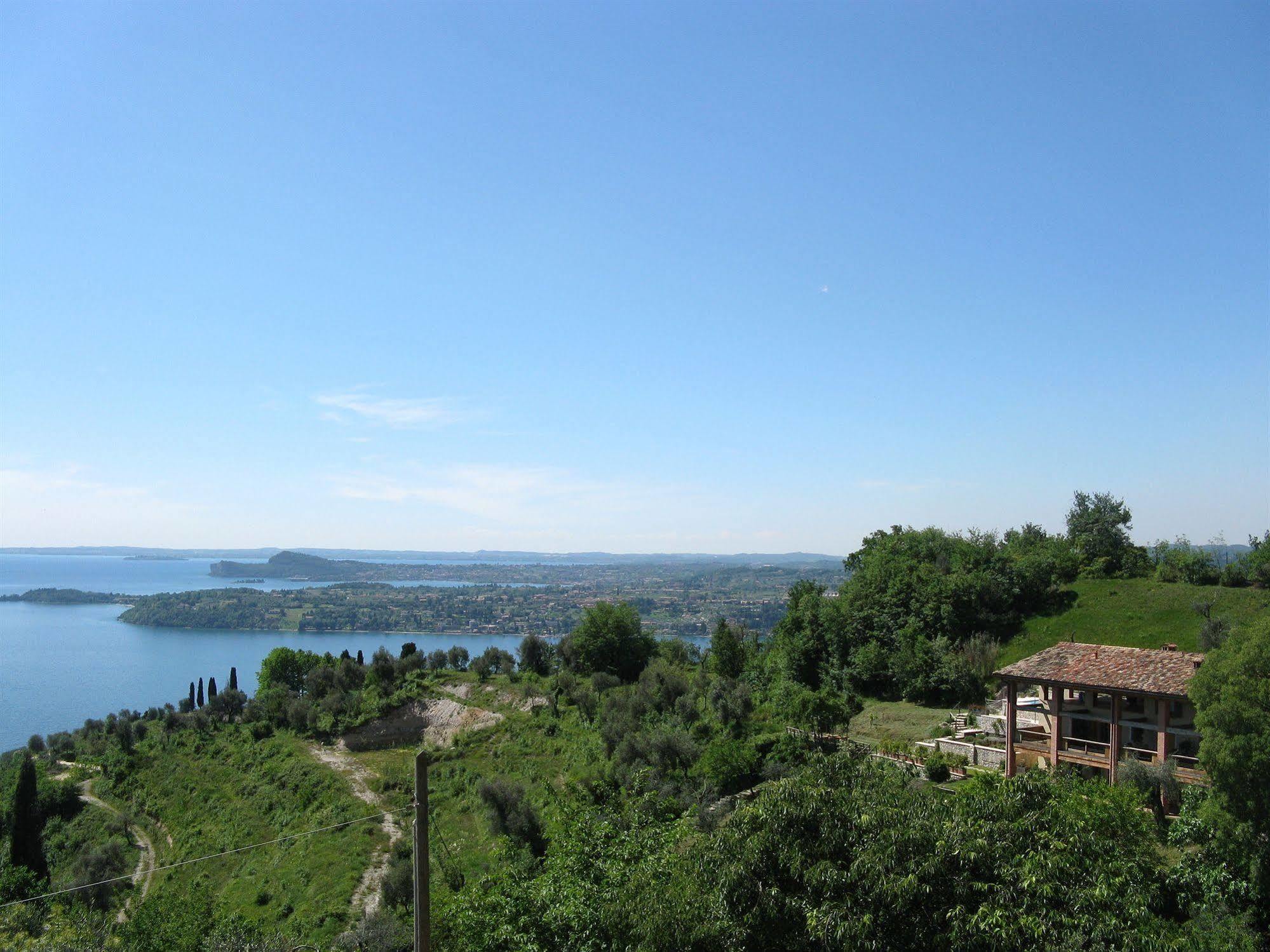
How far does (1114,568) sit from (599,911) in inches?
1472

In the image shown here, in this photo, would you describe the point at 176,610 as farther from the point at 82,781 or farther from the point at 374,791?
the point at 374,791

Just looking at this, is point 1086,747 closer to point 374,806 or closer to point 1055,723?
point 1055,723

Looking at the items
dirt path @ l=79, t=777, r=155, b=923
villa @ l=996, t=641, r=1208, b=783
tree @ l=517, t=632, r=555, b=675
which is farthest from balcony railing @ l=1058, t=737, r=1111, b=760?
tree @ l=517, t=632, r=555, b=675

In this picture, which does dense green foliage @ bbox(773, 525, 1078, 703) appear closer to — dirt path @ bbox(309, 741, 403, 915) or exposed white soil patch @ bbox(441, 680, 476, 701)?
exposed white soil patch @ bbox(441, 680, 476, 701)

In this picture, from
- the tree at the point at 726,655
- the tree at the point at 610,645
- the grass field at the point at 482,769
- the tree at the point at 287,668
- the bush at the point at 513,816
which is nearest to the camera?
the bush at the point at 513,816

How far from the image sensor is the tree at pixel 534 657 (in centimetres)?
4812

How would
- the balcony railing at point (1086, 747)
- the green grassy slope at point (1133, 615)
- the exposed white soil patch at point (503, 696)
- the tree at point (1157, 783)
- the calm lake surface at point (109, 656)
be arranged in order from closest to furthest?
the tree at point (1157, 783) < the balcony railing at point (1086, 747) < the green grassy slope at point (1133, 615) < the exposed white soil patch at point (503, 696) < the calm lake surface at point (109, 656)

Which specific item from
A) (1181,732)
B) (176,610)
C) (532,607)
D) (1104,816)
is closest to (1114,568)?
(1181,732)

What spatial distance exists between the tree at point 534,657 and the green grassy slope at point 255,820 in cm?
1331

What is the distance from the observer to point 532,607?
15688 cm

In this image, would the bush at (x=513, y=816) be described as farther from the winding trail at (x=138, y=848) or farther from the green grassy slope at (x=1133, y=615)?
the green grassy slope at (x=1133, y=615)

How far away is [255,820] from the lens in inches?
1294

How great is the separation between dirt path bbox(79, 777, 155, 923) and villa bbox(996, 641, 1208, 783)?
2752cm

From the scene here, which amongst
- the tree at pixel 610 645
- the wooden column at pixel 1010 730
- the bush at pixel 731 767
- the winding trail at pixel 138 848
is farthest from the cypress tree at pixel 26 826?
the wooden column at pixel 1010 730
